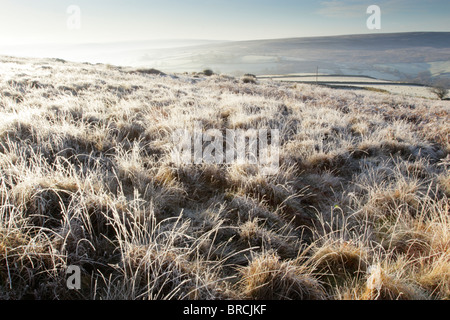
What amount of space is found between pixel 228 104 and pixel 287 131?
8.16 ft

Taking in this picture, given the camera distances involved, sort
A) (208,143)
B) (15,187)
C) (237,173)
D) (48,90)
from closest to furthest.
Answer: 1. (15,187)
2. (237,173)
3. (208,143)
4. (48,90)

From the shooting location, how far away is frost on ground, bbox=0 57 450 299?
64.7 inches

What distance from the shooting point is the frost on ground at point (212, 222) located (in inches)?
64.7

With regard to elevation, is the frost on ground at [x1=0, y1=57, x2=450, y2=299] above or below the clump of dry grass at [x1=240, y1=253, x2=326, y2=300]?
above

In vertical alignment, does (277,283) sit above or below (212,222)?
below

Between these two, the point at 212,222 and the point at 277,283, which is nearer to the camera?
the point at 277,283

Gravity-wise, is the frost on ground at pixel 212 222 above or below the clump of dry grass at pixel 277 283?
above

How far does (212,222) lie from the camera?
89.8 inches

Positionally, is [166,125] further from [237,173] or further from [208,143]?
[237,173]
